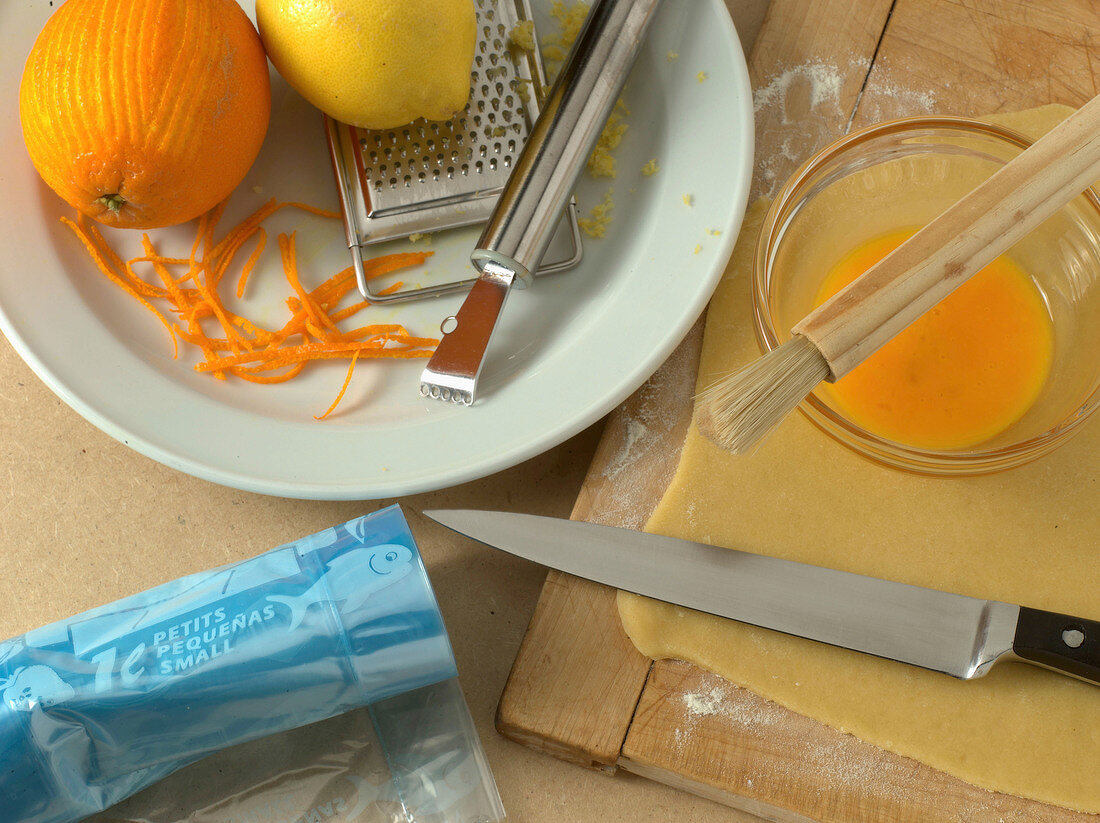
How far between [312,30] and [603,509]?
438mm

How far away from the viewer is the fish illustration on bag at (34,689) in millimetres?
614

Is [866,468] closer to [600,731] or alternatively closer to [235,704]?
[600,731]

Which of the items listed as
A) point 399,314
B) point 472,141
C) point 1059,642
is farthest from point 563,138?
point 1059,642

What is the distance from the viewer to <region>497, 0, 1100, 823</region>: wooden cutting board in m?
0.68

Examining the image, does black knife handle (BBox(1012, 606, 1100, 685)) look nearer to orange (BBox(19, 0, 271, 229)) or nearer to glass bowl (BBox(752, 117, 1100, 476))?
glass bowl (BBox(752, 117, 1100, 476))

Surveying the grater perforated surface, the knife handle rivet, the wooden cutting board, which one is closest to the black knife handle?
the knife handle rivet

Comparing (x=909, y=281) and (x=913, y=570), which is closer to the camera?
(x=909, y=281)

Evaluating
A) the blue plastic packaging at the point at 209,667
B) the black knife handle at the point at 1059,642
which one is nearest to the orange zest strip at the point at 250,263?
the blue plastic packaging at the point at 209,667

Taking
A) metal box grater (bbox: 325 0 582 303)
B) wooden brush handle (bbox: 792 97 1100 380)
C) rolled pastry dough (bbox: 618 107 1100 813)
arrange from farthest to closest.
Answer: metal box grater (bbox: 325 0 582 303) < rolled pastry dough (bbox: 618 107 1100 813) < wooden brush handle (bbox: 792 97 1100 380)

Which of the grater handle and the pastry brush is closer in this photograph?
the pastry brush

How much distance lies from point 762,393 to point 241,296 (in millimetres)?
464

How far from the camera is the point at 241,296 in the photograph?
0.77 m

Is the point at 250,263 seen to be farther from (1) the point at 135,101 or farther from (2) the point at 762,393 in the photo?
(2) the point at 762,393

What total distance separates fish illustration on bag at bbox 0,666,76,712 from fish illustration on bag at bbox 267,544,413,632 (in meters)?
0.15
